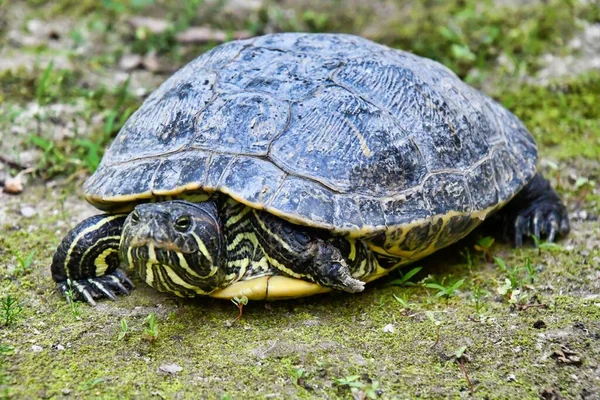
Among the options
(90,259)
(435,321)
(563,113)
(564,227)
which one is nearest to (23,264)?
(90,259)

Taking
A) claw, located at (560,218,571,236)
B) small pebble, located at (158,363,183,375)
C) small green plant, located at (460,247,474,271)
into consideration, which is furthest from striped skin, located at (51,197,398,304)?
claw, located at (560,218,571,236)

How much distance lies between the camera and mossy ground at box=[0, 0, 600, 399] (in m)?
3.52

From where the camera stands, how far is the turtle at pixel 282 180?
3930 millimetres

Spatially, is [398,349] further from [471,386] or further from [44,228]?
[44,228]

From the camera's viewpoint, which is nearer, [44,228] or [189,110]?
[189,110]

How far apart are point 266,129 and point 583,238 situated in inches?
103

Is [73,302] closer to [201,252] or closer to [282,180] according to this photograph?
[201,252]

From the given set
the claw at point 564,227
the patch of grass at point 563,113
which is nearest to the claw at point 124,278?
the claw at point 564,227

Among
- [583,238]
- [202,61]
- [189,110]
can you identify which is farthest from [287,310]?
[583,238]

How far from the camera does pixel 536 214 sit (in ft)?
17.0

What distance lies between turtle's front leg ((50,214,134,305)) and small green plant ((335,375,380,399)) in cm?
168

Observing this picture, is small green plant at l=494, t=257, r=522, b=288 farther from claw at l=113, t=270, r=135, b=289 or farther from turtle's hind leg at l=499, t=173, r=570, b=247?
claw at l=113, t=270, r=135, b=289

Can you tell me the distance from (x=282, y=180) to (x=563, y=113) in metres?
3.97

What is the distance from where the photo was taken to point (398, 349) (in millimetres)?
3836
